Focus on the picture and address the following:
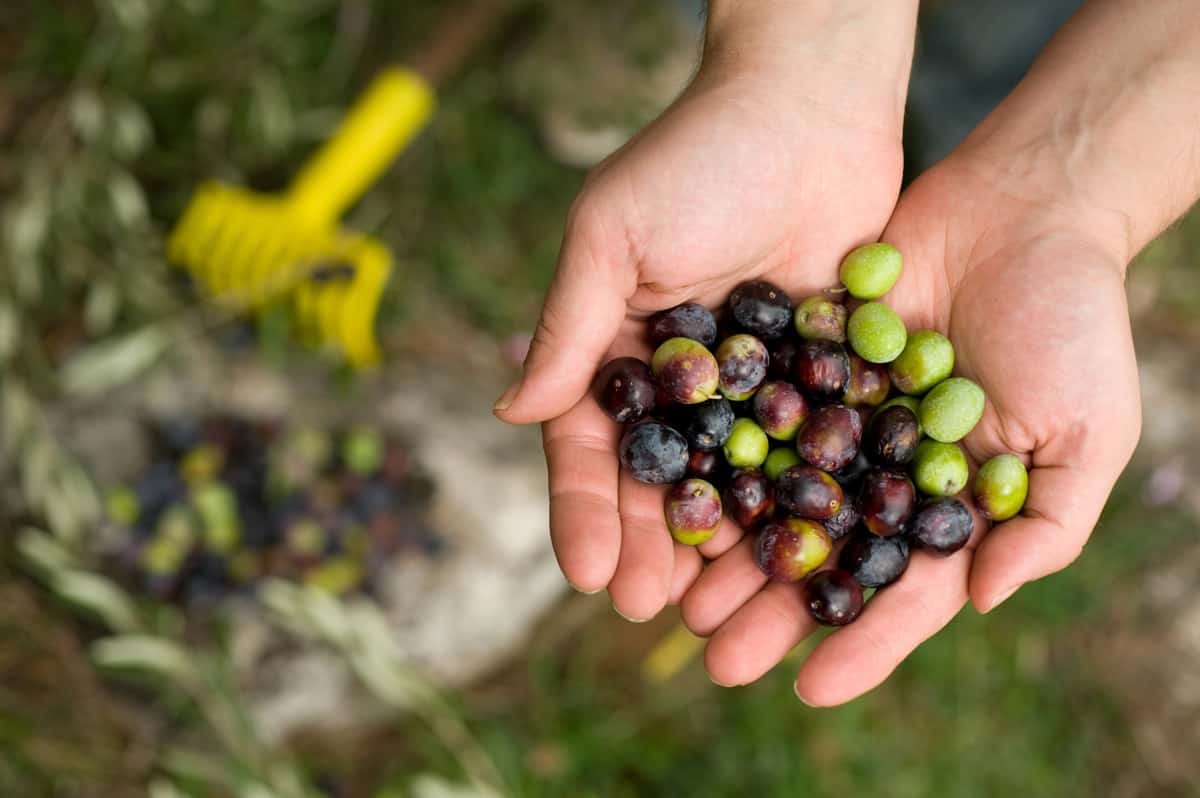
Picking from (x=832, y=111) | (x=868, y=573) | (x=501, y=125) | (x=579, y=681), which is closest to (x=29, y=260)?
(x=501, y=125)

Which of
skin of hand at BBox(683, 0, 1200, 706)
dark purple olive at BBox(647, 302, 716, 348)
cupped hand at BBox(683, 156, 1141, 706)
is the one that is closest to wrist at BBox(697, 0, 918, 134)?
skin of hand at BBox(683, 0, 1200, 706)

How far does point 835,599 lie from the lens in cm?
183

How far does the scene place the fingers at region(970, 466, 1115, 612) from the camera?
1825 millimetres

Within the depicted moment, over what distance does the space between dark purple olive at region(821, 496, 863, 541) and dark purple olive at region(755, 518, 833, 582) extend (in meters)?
0.05

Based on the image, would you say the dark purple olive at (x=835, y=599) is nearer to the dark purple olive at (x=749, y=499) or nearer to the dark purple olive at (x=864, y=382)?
the dark purple olive at (x=749, y=499)

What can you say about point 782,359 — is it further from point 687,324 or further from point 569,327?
point 569,327

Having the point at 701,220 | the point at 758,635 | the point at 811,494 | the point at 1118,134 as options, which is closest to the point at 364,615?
the point at 758,635

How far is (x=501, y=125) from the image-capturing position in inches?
160

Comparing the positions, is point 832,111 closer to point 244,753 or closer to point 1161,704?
point 244,753

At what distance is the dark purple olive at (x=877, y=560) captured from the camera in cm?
189

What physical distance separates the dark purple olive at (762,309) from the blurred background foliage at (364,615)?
1289mm

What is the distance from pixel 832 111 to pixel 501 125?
2.17 m

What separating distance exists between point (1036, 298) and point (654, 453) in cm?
88

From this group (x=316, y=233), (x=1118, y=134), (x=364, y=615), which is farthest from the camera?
(x=316, y=233)
